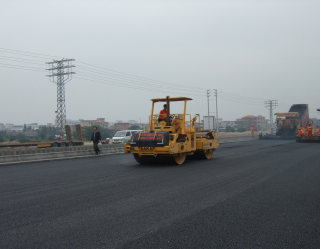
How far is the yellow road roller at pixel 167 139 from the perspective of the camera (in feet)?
40.4

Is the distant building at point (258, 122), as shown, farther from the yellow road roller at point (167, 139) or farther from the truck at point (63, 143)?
the truck at point (63, 143)

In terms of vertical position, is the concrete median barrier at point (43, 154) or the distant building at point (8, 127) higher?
the distant building at point (8, 127)

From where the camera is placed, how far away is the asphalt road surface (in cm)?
433

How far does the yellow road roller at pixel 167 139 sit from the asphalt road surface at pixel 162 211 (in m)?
2.77

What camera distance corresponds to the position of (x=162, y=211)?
5.82m

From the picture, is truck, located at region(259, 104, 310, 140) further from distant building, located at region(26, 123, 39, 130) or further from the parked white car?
distant building, located at region(26, 123, 39, 130)

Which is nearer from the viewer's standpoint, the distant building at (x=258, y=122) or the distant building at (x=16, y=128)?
the distant building at (x=258, y=122)

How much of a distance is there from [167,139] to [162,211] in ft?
21.5

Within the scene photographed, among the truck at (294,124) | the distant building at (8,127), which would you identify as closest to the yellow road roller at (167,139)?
the truck at (294,124)

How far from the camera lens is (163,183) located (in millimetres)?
8664

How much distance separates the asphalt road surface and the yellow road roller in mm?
2772

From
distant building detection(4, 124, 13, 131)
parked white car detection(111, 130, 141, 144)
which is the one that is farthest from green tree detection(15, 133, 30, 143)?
parked white car detection(111, 130, 141, 144)

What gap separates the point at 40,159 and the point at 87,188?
24.9 feet

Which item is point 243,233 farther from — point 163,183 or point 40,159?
point 40,159
